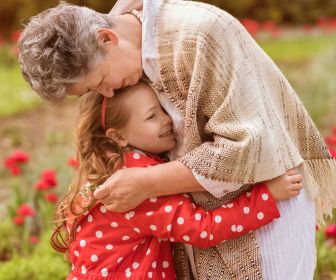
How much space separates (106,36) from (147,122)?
1.02 ft

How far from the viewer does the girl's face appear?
89.7 inches

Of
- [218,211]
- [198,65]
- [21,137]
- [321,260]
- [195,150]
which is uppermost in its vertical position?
[198,65]

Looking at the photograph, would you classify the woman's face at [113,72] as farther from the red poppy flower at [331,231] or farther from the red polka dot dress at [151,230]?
the red poppy flower at [331,231]

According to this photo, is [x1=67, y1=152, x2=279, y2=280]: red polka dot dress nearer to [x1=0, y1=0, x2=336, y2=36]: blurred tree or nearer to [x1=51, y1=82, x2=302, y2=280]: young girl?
[x1=51, y1=82, x2=302, y2=280]: young girl

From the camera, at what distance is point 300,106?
7.84 feet

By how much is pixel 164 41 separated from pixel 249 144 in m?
0.40

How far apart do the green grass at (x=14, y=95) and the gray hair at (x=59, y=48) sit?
5.04 m

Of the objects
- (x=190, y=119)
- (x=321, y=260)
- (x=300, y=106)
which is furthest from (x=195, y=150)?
(x=321, y=260)

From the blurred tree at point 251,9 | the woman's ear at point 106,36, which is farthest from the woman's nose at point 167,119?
the blurred tree at point 251,9

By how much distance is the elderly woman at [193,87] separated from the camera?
6.93 feet

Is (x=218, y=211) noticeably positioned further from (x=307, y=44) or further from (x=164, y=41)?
(x=307, y=44)

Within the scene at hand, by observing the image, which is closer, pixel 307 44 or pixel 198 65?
pixel 198 65

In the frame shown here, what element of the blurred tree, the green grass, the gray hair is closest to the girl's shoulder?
the gray hair

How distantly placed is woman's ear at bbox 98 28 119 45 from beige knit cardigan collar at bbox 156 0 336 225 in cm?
14
